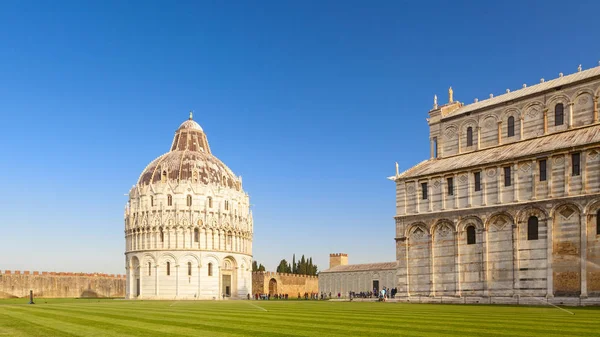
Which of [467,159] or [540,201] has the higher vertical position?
[467,159]

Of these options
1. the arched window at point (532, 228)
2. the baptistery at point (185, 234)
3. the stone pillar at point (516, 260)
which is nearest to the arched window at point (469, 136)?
the stone pillar at point (516, 260)

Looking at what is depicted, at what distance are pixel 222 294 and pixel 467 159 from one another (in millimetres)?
52482

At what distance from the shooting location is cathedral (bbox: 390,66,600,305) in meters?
42.1

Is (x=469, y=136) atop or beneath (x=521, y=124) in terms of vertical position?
beneath

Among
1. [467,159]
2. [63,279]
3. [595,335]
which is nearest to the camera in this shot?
[595,335]

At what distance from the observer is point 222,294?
92500 mm

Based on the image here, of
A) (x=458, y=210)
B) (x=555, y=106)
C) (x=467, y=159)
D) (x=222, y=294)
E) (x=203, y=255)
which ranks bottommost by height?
(x=222, y=294)

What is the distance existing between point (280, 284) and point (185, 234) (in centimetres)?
2595

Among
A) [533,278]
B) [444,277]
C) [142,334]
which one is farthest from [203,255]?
[142,334]

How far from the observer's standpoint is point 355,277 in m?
→ 107

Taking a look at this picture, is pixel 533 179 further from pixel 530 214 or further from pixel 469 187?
pixel 469 187

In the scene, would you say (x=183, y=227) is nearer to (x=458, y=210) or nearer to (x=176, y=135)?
(x=176, y=135)

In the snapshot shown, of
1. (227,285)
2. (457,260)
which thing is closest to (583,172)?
(457,260)

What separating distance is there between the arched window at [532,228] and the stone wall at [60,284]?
254 feet
